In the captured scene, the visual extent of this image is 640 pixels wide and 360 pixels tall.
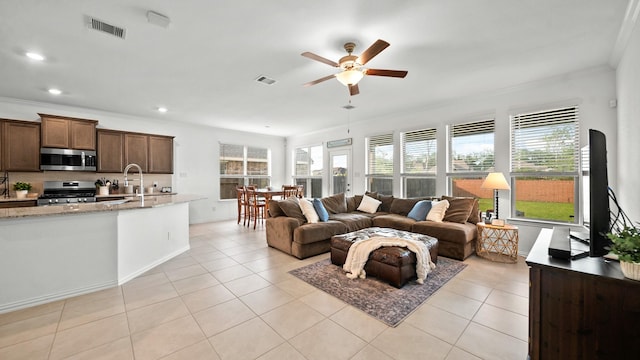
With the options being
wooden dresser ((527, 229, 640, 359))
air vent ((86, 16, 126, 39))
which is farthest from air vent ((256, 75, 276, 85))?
wooden dresser ((527, 229, 640, 359))

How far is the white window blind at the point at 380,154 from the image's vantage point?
19.5 feet

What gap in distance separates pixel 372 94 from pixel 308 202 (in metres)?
2.23

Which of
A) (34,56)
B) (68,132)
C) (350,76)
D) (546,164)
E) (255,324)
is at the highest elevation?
(34,56)

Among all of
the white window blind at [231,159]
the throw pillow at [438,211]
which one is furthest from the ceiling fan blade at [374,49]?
the white window blind at [231,159]

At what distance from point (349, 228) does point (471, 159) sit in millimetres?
2636

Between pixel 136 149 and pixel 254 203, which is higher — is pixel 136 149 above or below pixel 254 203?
above

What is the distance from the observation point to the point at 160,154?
5.95 meters

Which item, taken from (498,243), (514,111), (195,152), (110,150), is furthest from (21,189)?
(514,111)

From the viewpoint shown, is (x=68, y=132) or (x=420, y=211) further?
(x=68, y=132)

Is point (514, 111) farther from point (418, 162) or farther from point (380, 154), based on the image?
point (380, 154)

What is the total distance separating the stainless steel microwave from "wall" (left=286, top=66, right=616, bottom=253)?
18.2ft

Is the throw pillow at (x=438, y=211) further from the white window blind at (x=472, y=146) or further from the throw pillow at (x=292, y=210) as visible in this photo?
Answer: the throw pillow at (x=292, y=210)

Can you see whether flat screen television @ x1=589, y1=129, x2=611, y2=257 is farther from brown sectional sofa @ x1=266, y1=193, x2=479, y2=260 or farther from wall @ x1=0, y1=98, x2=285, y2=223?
wall @ x1=0, y1=98, x2=285, y2=223

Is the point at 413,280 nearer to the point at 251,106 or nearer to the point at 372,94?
the point at 372,94
